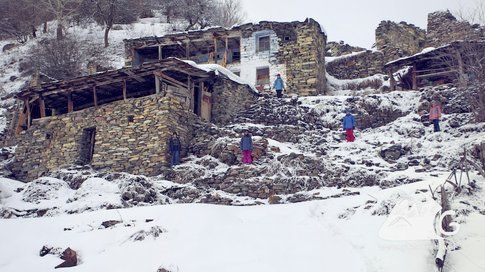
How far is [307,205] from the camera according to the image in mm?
12148

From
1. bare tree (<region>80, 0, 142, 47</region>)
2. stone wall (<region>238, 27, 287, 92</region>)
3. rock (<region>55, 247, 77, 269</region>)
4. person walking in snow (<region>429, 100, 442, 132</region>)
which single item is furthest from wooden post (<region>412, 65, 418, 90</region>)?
bare tree (<region>80, 0, 142, 47</region>)

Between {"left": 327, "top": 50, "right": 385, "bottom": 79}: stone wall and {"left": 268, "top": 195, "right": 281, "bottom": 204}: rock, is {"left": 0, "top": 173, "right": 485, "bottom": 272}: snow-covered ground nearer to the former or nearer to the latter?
{"left": 268, "top": 195, "right": 281, "bottom": 204}: rock

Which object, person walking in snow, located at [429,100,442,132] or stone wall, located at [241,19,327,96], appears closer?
person walking in snow, located at [429,100,442,132]

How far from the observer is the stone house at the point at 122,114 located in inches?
729

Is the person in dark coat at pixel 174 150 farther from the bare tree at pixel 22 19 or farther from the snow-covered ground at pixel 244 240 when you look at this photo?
the bare tree at pixel 22 19

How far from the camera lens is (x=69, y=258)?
31.2ft

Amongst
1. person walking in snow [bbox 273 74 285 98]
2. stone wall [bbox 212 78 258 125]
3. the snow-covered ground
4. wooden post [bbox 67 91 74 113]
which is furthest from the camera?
person walking in snow [bbox 273 74 285 98]

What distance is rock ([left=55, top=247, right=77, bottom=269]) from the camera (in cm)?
945

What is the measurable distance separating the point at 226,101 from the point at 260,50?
21.4 feet

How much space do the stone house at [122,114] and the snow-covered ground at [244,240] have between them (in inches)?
246

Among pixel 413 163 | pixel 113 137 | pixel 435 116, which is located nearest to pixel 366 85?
pixel 435 116

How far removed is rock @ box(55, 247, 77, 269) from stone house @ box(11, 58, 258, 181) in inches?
306

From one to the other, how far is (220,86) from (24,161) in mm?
8284

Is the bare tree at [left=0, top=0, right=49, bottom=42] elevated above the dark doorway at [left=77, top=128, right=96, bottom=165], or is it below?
above
